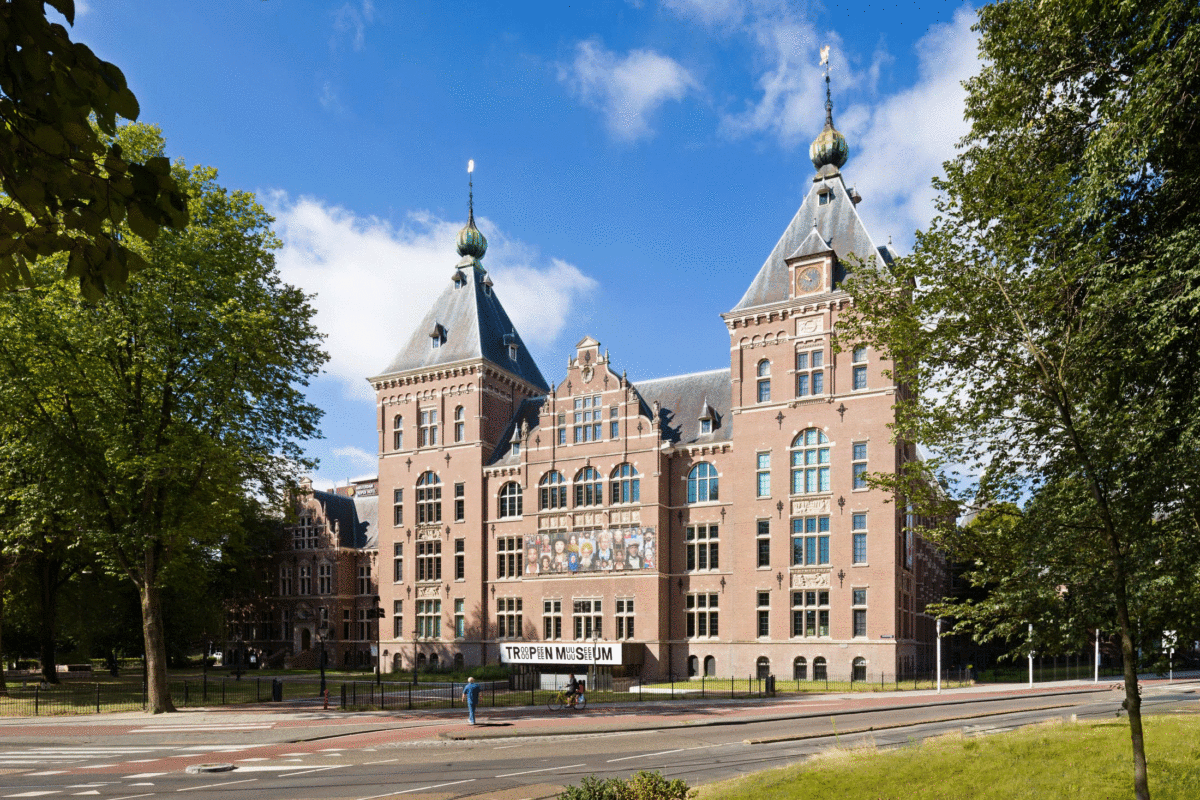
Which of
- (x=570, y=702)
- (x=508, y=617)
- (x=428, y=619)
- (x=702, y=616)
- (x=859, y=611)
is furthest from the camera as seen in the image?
(x=428, y=619)

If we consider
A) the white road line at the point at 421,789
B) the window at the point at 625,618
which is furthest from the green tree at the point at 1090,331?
the window at the point at 625,618

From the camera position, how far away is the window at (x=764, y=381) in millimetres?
49156

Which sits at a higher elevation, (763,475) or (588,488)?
(763,475)

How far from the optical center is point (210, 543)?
122 ft

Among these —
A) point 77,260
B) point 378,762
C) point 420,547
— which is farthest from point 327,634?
point 77,260

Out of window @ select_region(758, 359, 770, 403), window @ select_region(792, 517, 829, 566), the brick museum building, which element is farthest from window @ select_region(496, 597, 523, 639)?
window @ select_region(758, 359, 770, 403)

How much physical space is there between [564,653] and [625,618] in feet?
26.9

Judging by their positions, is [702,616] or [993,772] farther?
[702,616]

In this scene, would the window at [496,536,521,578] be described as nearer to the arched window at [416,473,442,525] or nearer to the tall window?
the arched window at [416,473,442,525]

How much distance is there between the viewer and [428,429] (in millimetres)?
59656

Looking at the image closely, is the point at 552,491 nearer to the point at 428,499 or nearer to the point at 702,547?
the point at 428,499

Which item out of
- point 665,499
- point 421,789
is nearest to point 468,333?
point 665,499

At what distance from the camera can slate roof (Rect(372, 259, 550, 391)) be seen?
5900 cm

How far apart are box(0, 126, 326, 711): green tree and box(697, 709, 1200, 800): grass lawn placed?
21802mm
